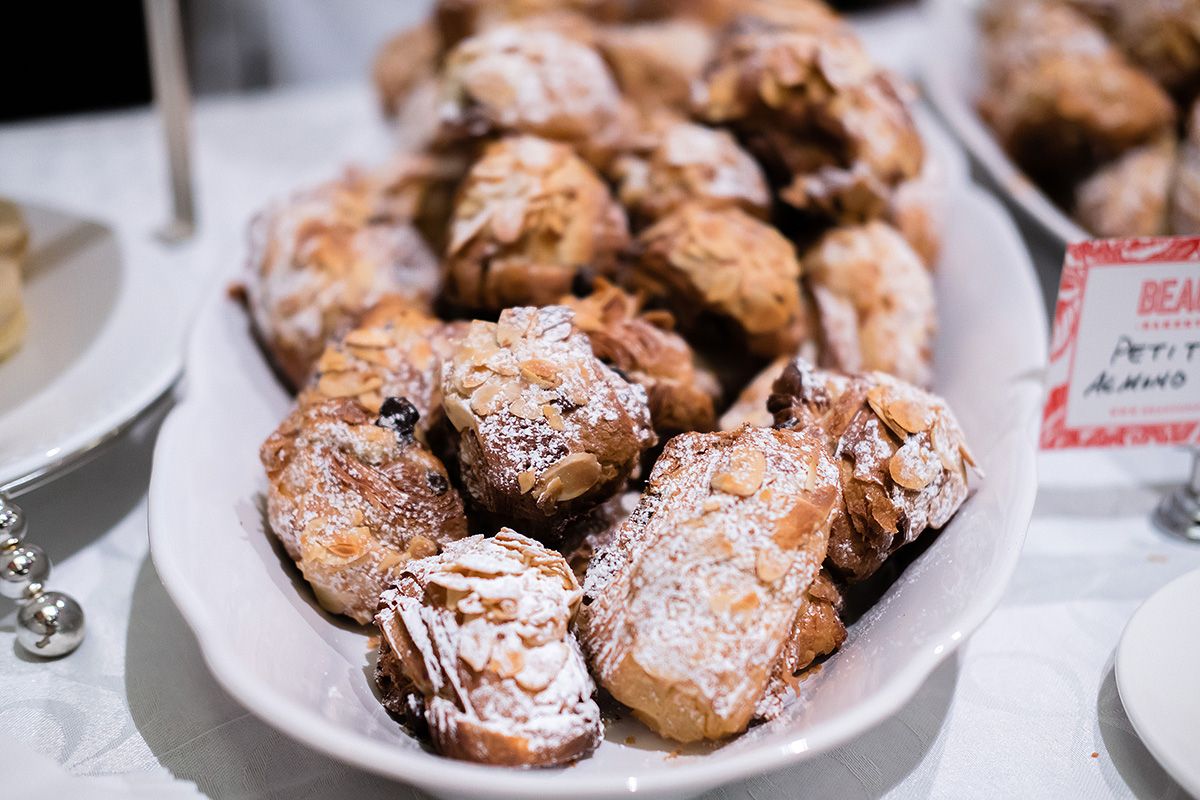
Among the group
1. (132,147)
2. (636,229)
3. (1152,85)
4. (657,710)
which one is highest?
(1152,85)

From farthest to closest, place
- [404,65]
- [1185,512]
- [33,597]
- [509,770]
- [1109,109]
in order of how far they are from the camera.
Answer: [404,65] < [1109,109] < [1185,512] < [33,597] < [509,770]

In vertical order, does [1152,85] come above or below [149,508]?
above

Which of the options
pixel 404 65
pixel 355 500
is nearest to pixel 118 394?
pixel 355 500

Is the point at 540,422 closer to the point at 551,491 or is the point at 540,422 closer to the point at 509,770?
the point at 551,491

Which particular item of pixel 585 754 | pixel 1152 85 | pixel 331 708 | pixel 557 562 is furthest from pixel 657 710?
pixel 1152 85

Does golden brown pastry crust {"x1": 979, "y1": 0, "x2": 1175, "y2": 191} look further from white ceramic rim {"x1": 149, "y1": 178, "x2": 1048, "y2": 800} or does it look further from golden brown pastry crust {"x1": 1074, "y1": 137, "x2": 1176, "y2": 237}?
white ceramic rim {"x1": 149, "y1": 178, "x2": 1048, "y2": 800}

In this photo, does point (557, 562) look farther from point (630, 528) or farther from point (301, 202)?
point (301, 202)
